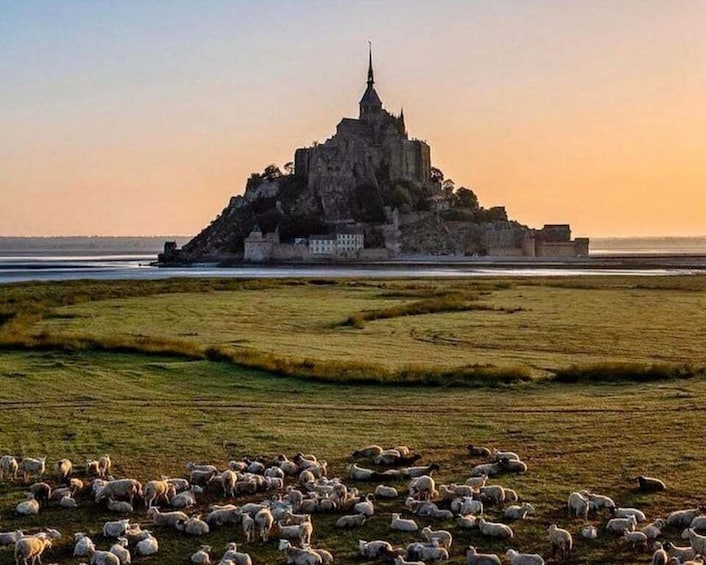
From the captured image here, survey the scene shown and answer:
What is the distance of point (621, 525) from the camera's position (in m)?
10.7

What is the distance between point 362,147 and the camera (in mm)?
159125

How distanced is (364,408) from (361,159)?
463 ft

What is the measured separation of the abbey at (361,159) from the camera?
154m

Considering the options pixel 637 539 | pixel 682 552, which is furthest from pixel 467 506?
pixel 682 552

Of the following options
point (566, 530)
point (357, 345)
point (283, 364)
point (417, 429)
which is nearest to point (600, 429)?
point (417, 429)

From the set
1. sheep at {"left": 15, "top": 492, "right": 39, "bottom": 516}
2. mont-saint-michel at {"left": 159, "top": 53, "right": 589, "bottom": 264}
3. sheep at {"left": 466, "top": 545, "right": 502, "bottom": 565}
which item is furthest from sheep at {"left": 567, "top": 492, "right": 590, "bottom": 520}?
mont-saint-michel at {"left": 159, "top": 53, "right": 589, "bottom": 264}

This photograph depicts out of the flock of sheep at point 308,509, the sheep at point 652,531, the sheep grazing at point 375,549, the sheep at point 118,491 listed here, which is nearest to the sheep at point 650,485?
the flock of sheep at point 308,509

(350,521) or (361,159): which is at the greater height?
(361,159)

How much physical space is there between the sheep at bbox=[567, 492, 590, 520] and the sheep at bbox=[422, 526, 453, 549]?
1.91 metres

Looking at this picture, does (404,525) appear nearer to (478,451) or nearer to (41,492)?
(478,451)

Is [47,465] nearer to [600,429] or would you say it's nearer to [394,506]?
[394,506]

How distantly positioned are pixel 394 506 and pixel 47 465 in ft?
19.1

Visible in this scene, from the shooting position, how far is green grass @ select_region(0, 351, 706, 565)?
11.3m

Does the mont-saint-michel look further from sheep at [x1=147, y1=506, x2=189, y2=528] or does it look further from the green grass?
sheep at [x1=147, y1=506, x2=189, y2=528]
